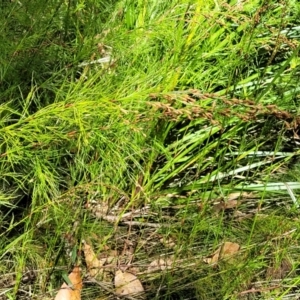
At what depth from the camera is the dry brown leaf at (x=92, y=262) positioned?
1.28 m

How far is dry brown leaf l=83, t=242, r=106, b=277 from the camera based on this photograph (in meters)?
1.28

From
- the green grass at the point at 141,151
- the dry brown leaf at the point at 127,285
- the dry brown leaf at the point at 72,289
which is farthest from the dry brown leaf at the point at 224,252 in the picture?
the dry brown leaf at the point at 72,289

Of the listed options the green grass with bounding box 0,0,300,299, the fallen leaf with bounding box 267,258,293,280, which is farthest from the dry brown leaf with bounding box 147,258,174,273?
the fallen leaf with bounding box 267,258,293,280

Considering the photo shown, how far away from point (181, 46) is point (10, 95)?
443mm

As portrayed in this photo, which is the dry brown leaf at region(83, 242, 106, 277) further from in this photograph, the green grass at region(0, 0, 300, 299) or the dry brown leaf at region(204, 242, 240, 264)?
the dry brown leaf at region(204, 242, 240, 264)

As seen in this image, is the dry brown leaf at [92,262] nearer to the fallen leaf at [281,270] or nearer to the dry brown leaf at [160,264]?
the dry brown leaf at [160,264]

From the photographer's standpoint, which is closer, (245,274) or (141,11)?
(245,274)

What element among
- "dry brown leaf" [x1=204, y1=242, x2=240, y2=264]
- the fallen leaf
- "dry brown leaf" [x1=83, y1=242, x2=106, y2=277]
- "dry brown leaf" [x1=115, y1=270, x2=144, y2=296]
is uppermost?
"dry brown leaf" [x1=83, y1=242, x2=106, y2=277]

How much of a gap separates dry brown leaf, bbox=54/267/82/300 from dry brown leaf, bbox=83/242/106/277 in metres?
0.04

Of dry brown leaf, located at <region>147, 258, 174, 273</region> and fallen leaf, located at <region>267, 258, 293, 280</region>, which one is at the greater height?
dry brown leaf, located at <region>147, 258, 174, 273</region>

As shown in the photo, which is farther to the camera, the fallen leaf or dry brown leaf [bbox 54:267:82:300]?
the fallen leaf

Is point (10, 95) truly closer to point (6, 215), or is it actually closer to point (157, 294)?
point (6, 215)

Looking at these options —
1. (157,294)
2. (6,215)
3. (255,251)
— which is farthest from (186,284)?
(6,215)

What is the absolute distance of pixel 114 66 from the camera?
1.34 meters
